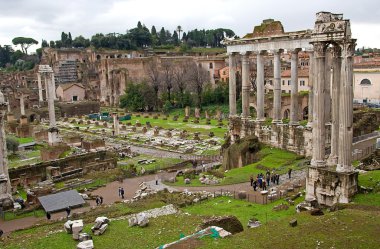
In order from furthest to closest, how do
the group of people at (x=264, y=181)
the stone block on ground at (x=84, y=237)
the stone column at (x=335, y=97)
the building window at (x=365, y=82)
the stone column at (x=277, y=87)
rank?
1. the building window at (x=365, y=82)
2. the stone column at (x=277, y=87)
3. the group of people at (x=264, y=181)
4. the stone column at (x=335, y=97)
5. the stone block on ground at (x=84, y=237)

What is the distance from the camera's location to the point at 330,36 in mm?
15109

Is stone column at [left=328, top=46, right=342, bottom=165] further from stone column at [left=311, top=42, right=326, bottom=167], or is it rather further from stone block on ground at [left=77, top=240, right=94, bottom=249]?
stone block on ground at [left=77, top=240, right=94, bottom=249]

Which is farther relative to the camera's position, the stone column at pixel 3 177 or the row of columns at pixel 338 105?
the stone column at pixel 3 177

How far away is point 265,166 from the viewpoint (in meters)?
24.3

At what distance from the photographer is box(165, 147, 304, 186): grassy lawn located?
2286 cm

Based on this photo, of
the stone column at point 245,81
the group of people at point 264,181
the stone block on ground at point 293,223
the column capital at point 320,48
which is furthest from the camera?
the stone column at point 245,81

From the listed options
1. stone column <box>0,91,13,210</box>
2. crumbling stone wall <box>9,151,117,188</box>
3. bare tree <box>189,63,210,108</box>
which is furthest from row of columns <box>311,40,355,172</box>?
bare tree <box>189,63,210,108</box>

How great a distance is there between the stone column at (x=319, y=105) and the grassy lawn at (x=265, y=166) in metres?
6.39

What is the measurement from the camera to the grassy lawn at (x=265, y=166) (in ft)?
75.0

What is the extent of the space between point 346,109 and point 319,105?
3.56 feet

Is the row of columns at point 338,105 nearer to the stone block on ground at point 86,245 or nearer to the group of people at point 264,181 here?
the group of people at point 264,181

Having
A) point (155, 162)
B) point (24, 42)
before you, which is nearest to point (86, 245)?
point (155, 162)

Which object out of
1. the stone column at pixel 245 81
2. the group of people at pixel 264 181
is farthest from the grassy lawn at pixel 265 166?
the stone column at pixel 245 81

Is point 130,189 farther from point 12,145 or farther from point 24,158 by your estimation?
point 12,145
